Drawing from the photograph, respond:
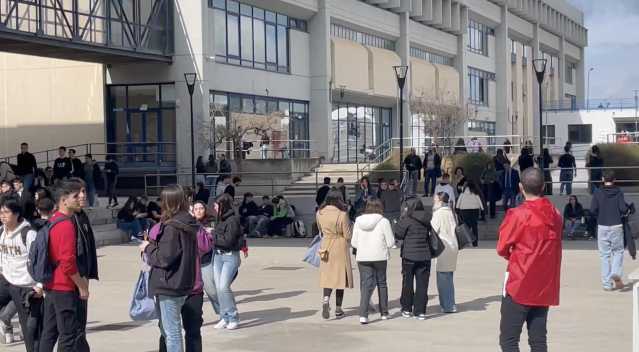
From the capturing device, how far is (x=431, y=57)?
200 feet

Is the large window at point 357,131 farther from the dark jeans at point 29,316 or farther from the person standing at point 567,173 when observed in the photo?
the dark jeans at point 29,316

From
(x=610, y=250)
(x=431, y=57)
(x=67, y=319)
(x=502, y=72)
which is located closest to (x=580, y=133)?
(x=502, y=72)

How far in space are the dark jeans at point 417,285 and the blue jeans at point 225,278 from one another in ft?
7.12

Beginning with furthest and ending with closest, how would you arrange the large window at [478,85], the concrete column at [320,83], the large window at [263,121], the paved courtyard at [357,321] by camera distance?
the large window at [478,85] < the concrete column at [320,83] < the large window at [263,121] < the paved courtyard at [357,321]

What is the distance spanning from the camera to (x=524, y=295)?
24.8 ft

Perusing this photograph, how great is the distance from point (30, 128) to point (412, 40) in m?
24.0

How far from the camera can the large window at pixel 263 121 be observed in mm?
39125

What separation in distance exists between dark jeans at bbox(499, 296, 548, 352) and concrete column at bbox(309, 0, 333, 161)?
128ft

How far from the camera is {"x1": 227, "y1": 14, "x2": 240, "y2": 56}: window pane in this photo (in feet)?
133

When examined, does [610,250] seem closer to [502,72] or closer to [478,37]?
[478,37]

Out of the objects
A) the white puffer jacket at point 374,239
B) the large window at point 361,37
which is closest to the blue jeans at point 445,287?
the white puffer jacket at point 374,239

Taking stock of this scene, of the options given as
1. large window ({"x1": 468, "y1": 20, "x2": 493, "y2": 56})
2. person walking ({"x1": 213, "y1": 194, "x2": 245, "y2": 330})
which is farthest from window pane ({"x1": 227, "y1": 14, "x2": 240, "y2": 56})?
person walking ({"x1": 213, "y1": 194, "x2": 245, "y2": 330})

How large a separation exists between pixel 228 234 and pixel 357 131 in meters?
40.3

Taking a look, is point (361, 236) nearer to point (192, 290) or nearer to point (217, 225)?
point (217, 225)
